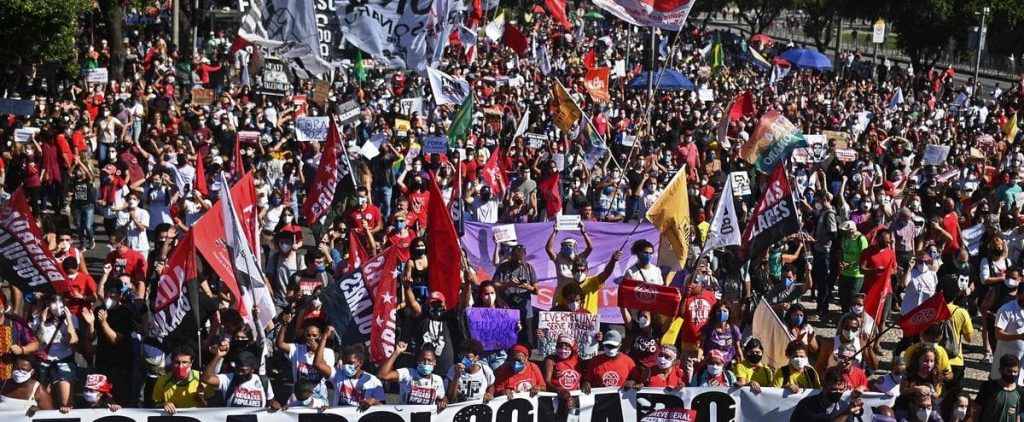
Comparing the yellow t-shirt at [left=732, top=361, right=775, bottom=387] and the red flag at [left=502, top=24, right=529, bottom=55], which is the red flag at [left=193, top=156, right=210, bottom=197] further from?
the red flag at [left=502, top=24, right=529, bottom=55]

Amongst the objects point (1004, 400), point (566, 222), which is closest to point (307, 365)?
point (566, 222)

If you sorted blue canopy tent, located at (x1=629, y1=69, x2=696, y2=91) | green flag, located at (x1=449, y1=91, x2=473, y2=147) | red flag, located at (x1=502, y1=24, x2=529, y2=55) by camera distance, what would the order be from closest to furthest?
green flag, located at (x1=449, y1=91, x2=473, y2=147)
blue canopy tent, located at (x1=629, y1=69, x2=696, y2=91)
red flag, located at (x1=502, y1=24, x2=529, y2=55)

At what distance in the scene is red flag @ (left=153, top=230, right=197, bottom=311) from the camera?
1002cm

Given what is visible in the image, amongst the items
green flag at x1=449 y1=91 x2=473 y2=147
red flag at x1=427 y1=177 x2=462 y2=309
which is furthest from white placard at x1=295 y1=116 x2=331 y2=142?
red flag at x1=427 y1=177 x2=462 y2=309

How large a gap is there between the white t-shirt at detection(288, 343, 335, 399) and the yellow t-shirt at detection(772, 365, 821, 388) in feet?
9.98

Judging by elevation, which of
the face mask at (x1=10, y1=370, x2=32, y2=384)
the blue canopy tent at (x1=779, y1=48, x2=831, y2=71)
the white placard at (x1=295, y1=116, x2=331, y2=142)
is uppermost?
the white placard at (x1=295, y1=116, x2=331, y2=142)

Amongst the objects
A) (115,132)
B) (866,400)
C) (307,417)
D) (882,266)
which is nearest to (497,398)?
(307,417)

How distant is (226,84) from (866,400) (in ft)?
83.2

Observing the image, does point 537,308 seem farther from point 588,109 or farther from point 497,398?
point 588,109

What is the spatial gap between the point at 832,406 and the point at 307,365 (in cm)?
354

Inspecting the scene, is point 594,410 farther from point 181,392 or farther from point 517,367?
point 181,392

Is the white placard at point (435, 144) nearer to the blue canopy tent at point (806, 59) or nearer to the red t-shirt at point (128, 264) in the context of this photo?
the red t-shirt at point (128, 264)

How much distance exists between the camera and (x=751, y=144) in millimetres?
17391

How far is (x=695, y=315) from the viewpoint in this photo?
426 inches
